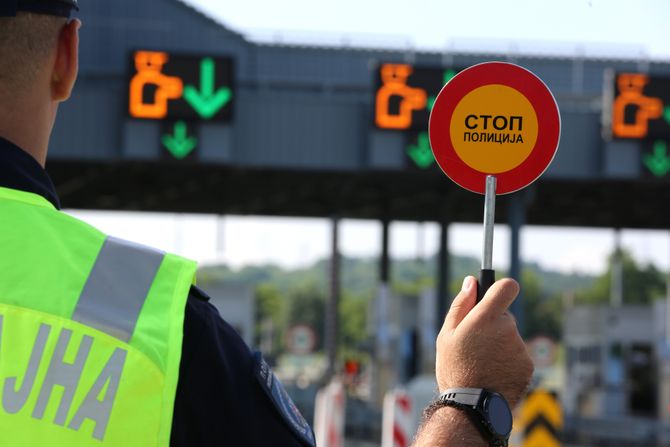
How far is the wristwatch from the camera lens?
83.0 inches

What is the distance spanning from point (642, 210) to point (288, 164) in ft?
34.7

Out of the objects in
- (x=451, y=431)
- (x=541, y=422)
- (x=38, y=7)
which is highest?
(x=38, y=7)

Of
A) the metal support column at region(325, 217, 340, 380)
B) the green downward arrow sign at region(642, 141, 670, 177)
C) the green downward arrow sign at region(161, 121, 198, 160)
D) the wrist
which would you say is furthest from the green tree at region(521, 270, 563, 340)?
the wrist

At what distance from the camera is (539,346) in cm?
3241

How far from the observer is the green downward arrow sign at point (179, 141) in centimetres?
2155

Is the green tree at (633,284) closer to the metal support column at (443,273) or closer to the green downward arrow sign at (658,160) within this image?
the metal support column at (443,273)

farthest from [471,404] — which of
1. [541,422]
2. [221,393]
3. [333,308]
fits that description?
[333,308]

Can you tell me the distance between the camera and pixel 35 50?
2064 millimetres

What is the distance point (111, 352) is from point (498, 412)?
612 millimetres

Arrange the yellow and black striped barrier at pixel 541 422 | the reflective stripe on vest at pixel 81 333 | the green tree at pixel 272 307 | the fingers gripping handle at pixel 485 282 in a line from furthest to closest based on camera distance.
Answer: the green tree at pixel 272 307 < the yellow and black striped barrier at pixel 541 422 < the fingers gripping handle at pixel 485 282 < the reflective stripe on vest at pixel 81 333

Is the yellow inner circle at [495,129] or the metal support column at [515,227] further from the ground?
the yellow inner circle at [495,129]

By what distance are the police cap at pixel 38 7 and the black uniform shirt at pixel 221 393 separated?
499 mm

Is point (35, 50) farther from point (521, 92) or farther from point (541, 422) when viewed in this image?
point (541, 422)

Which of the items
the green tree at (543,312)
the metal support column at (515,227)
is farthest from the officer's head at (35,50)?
the green tree at (543,312)
